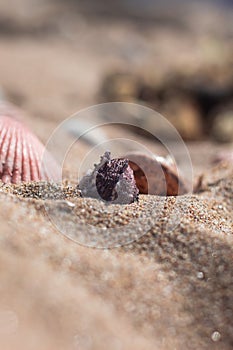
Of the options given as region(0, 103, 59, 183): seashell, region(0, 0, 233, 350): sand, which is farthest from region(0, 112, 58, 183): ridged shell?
region(0, 0, 233, 350): sand

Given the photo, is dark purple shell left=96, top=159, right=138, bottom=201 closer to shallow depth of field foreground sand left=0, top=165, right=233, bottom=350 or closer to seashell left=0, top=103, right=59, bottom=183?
shallow depth of field foreground sand left=0, top=165, right=233, bottom=350

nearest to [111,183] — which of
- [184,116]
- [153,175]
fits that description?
[153,175]

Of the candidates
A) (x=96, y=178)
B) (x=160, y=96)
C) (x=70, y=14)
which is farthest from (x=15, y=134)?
(x=70, y=14)

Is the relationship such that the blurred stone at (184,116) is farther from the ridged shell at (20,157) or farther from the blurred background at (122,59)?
the ridged shell at (20,157)

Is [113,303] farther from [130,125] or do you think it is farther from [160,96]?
[160,96]

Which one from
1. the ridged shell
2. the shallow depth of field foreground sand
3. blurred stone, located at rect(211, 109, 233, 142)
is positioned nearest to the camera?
the shallow depth of field foreground sand
